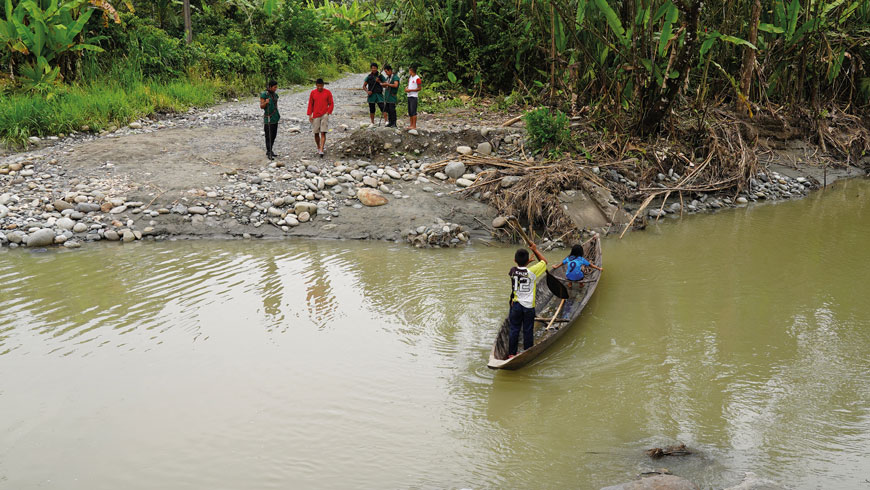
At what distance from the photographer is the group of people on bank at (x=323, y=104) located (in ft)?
37.6

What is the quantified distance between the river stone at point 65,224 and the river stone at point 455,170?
19.7 ft

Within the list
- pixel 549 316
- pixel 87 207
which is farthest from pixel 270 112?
pixel 549 316

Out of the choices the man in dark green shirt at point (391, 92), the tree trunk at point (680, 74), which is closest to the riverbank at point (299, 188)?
the man in dark green shirt at point (391, 92)

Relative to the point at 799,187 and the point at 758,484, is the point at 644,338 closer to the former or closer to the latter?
the point at 758,484

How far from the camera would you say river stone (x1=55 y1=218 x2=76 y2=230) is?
973 centimetres

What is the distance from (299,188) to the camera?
10844 mm

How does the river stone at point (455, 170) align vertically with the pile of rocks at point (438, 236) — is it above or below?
above

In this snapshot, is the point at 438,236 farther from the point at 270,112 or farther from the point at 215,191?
the point at 270,112

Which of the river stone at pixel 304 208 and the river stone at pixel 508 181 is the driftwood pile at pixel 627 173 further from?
the river stone at pixel 304 208

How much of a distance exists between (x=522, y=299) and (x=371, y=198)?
5.05 m

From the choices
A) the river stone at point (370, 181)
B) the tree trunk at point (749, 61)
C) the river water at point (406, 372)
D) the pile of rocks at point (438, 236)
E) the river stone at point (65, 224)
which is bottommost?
the river water at point (406, 372)

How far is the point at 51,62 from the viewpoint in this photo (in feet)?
49.3

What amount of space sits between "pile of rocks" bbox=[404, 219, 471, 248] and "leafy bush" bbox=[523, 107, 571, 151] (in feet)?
9.90

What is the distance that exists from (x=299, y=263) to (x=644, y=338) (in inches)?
185
